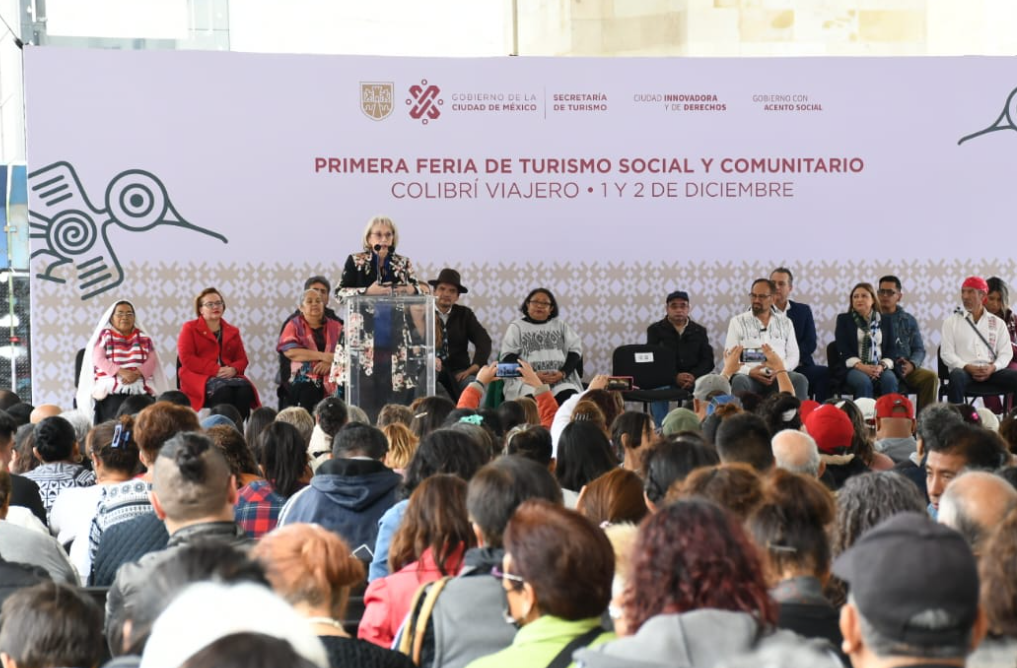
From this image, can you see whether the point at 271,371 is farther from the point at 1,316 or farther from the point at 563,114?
the point at 563,114

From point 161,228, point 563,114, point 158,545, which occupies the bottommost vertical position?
point 158,545

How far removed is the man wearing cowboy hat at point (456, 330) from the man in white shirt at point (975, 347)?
3.54 metres

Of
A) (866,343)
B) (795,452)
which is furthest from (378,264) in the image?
(795,452)

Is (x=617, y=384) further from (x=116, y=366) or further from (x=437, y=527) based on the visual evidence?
(x=437, y=527)

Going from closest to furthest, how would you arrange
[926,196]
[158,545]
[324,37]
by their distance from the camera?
[158,545] → [926,196] → [324,37]

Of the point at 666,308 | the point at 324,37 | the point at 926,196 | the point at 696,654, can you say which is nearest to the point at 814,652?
the point at 696,654

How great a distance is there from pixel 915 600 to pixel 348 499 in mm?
2878

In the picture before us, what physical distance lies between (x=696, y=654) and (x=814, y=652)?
0.20 meters

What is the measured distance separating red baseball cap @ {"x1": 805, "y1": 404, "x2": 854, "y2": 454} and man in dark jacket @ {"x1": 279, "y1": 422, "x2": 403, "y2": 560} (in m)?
1.76

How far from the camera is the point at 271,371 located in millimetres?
10812

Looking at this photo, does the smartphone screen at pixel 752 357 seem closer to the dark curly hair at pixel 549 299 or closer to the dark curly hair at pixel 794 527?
the dark curly hair at pixel 549 299

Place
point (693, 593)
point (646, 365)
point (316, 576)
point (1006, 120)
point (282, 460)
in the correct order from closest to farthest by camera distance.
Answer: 1. point (693, 593)
2. point (316, 576)
3. point (282, 460)
4. point (646, 365)
5. point (1006, 120)

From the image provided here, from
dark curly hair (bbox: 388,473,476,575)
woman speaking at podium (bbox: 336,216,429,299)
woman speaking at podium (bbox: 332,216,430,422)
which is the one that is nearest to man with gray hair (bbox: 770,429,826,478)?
dark curly hair (bbox: 388,473,476,575)

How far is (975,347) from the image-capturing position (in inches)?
423
